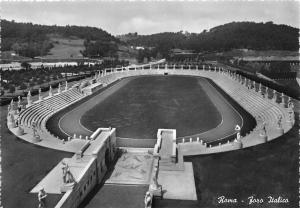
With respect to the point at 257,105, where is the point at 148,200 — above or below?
below

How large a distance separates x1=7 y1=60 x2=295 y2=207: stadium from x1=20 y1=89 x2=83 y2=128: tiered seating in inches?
7.4

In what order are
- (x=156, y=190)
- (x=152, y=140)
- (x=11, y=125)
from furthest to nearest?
(x=11, y=125) → (x=152, y=140) → (x=156, y=190)

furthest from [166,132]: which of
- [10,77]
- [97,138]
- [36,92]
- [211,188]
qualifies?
[10,77]

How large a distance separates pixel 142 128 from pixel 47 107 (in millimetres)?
18786

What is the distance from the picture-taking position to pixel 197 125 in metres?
42.3

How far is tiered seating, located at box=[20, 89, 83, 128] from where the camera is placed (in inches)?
1678

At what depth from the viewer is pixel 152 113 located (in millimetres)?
50062

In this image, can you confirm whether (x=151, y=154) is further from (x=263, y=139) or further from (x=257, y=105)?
(x=257, y=105)

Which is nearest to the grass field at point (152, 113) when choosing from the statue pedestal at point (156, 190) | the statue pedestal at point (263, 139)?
the statue pedestal at point (263, 139)

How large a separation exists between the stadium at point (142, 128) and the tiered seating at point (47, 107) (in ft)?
0.61

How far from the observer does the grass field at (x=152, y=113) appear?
41.3 meters

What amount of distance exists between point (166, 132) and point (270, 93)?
30.8 metres

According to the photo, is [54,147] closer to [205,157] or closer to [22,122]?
[22,122]

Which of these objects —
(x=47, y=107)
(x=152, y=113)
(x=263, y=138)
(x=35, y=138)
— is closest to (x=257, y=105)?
(x=152, y=113)
